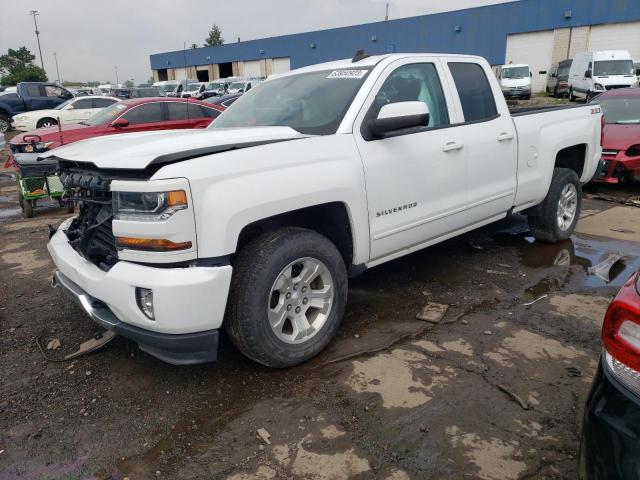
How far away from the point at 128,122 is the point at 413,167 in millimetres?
7612

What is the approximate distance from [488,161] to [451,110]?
22.0 inches

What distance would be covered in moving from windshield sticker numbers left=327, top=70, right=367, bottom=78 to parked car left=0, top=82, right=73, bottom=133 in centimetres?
1958

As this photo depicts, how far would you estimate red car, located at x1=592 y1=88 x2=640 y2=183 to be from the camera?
317 inches

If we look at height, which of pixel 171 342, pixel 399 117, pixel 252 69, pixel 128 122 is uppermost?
pixel 252 69

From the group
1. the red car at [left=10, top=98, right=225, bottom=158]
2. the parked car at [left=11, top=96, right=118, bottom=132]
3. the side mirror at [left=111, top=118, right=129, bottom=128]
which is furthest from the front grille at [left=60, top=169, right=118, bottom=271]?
the parked car at [left=11, top=96, right=118, bottom=132]

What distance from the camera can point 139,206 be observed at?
101 inches

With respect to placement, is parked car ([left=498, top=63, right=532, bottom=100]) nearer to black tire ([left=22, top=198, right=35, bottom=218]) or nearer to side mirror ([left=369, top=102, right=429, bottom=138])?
black tire ([left=22, top=198, right=35, bottom=218])

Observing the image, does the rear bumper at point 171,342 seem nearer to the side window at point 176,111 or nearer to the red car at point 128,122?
the red car at point 128,122

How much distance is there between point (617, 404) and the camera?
157 centimetres

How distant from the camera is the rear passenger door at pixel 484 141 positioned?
13.5 ft

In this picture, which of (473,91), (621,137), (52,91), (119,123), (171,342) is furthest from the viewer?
(52,91)

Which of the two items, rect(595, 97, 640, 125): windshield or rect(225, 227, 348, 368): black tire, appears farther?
rect(595, 97, 640, 125): windshield

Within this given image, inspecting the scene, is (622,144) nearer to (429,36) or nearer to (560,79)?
(560,79)

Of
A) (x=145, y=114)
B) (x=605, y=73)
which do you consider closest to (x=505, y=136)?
(x=145, y=114)
